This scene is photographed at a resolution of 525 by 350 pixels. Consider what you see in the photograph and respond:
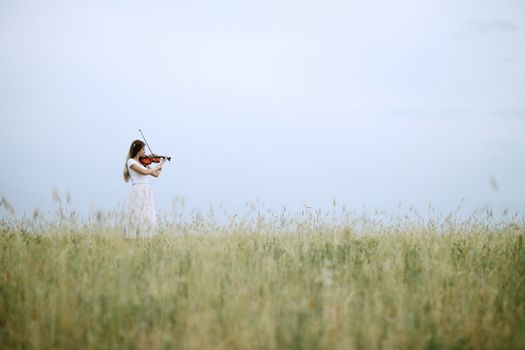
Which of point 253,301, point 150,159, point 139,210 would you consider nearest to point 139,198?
point 139,210

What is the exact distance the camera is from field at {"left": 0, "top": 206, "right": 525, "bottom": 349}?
12.4ft

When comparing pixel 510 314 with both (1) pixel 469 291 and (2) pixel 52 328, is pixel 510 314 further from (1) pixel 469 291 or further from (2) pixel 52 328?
(2) pixel 52 328

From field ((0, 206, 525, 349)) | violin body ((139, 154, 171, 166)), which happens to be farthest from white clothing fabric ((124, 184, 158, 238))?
field ((0, 206, 525, 349))

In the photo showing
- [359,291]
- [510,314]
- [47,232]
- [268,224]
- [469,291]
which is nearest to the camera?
[510,314]

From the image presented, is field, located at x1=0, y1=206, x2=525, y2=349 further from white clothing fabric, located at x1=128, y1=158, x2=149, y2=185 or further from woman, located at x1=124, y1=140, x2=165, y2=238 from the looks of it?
white clothing fabric, located at x1=128, y1=158, x2=149, y2=185

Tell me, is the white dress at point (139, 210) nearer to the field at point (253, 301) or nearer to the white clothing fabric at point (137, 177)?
the white clothing fabric at point (137, 177)

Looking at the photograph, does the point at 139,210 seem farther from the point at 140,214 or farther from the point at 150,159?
the point at 150,159

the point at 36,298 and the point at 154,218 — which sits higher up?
the point at 154,218

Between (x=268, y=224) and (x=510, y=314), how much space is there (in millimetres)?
4789

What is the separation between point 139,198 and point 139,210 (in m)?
0.25

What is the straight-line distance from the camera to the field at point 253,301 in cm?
379

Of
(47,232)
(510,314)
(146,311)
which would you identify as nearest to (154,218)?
(47,232)

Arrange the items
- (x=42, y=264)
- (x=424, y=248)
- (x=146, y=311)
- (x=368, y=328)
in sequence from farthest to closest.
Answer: (x=424, y=248)
(x=42, y=264)
(x=146, y=311)
(x=368, y=328)

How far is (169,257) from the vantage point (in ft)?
20.2
